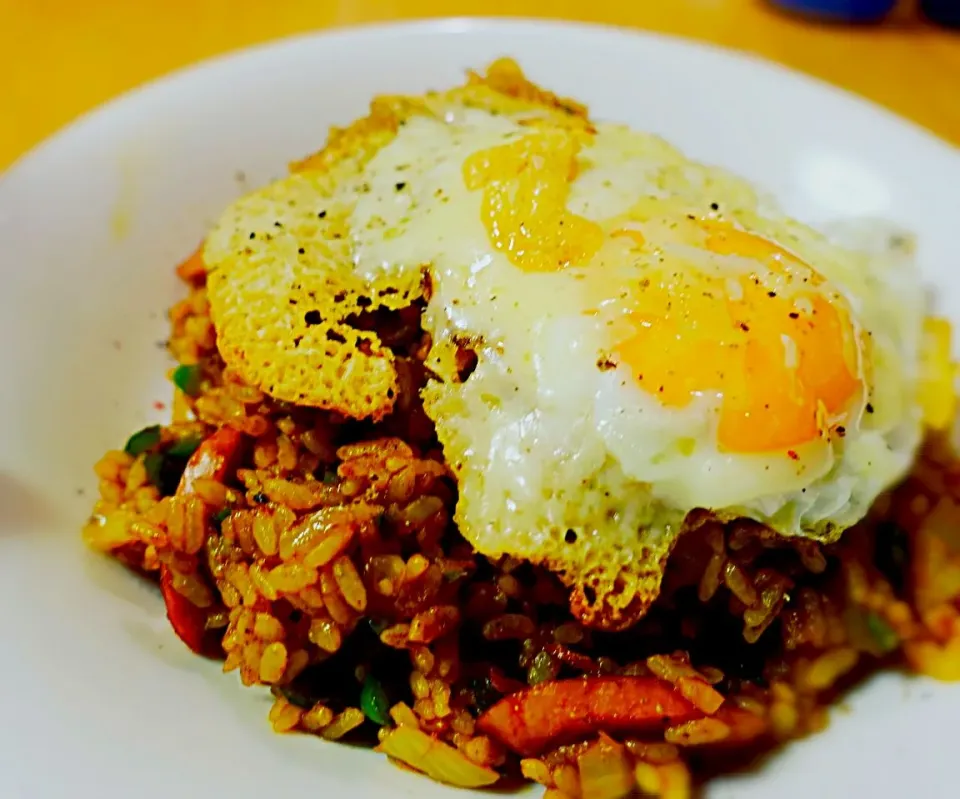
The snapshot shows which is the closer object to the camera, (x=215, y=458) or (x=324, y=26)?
(x=215, y=458)

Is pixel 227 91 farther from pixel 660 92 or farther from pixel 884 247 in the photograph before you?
pixel 884 247

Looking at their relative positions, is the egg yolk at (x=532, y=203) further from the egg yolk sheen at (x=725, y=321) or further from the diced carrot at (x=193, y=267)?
the diced carrot at (x=193, y=267)

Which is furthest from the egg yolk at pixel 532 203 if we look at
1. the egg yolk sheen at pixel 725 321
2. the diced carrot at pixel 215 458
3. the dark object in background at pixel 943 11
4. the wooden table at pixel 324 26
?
the dark object in background at pixel 943 11

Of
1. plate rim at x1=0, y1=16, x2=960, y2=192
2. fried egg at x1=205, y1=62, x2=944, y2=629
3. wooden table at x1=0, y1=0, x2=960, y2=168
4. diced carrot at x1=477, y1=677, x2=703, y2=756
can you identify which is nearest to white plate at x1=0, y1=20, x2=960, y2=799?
plate rim at x1=0, y1=16, x2=960, y2=192

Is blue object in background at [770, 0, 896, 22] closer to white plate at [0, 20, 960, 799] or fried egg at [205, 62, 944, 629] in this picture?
white plate at [0, 20, 960, 799]

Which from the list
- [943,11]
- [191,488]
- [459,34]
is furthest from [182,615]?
[943,11]

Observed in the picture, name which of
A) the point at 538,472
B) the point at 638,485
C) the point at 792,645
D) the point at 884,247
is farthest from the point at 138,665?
the point at 884,247

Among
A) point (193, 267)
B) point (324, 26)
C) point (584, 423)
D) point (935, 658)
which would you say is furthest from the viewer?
point (324, 26)

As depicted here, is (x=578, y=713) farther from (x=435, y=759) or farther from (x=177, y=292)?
(x=177, y=292)
